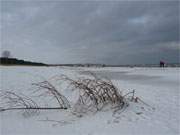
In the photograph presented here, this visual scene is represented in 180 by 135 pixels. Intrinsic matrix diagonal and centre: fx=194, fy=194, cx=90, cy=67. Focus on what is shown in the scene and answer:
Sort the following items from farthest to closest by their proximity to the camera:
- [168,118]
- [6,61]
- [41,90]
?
[6,61]
[41,90]
[168,118]

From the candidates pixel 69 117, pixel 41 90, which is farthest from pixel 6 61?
pixel 69 117

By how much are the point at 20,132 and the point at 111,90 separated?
2340mm

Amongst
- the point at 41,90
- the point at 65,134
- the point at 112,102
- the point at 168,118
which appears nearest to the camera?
the point at 65,134

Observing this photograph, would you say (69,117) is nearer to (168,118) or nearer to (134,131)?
(134,131)

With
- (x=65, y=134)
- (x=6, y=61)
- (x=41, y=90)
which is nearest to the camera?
→ (x=65, y=134)

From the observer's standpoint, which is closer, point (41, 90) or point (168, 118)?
point (168, 118)

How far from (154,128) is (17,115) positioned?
109 inches

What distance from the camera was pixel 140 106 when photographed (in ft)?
15.5

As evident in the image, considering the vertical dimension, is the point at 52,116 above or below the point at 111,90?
below

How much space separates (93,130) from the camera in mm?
3320

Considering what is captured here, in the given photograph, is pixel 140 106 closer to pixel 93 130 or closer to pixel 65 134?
pixel 93 130

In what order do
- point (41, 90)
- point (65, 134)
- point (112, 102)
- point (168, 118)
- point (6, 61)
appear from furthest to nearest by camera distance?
point (6, 61)
point (41, 90)
point (112, 102)
point (168, 118)
point (65, 134)

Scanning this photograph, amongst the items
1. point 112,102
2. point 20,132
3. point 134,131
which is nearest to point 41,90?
point 112,102

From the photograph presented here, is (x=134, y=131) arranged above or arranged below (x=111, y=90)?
below
